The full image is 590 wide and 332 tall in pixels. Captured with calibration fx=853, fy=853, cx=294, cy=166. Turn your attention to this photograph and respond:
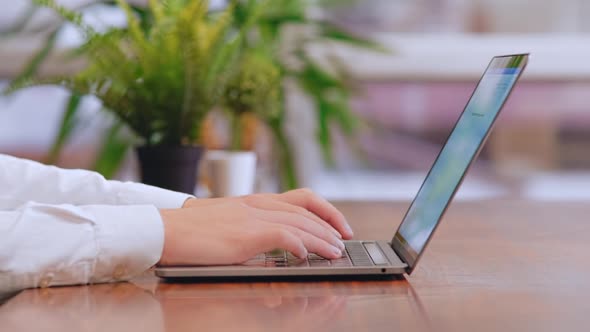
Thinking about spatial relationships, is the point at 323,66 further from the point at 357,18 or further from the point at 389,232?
the point at 389,232

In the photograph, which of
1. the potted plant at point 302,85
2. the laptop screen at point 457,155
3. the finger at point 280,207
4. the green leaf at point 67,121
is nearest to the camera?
the laptop screen at point 457,155

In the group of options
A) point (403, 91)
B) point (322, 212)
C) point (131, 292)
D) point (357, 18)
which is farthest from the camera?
point (403, 91)

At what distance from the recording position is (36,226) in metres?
0.88

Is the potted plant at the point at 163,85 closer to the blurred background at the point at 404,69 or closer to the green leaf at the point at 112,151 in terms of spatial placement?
the green leaf at the point at 112,151

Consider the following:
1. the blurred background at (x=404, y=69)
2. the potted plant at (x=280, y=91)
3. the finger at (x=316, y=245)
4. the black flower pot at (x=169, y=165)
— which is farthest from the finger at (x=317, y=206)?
the blurred background at (x=404, y=69)

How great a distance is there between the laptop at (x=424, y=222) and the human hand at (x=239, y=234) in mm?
14

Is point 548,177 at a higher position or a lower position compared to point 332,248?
higher

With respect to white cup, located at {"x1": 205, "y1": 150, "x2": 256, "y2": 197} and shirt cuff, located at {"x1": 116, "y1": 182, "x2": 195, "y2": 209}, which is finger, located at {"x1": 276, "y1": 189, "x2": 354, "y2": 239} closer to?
shirt cuff, located at {"x1": 116, "y1": 182, "x2": 195, "y2": 209}

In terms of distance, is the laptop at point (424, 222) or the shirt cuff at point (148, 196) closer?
the laptop at point (424, 222)

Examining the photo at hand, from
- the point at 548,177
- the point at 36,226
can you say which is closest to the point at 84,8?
the point at 36,226

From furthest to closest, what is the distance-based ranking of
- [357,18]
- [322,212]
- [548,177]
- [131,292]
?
[548,177] → [357,18] → [322,212] → [131,292]

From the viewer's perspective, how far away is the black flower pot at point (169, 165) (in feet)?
5.27

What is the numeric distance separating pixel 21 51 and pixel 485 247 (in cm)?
216

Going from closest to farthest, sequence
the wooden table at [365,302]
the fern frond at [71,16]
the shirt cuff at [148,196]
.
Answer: the wooden table at [365,302] < the shirt cuff at [148,196] < the fern frond at [71,16]
